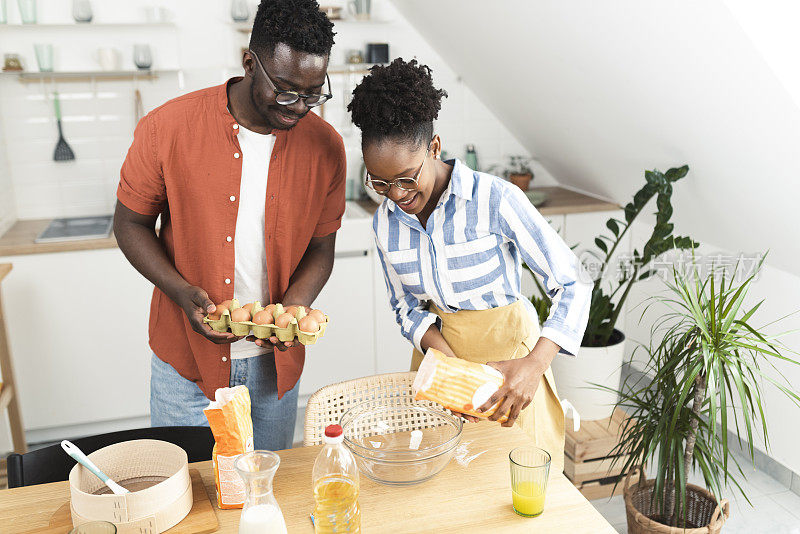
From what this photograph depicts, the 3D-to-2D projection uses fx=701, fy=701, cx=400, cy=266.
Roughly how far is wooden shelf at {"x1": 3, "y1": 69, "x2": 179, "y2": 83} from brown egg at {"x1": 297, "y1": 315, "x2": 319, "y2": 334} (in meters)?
2.49

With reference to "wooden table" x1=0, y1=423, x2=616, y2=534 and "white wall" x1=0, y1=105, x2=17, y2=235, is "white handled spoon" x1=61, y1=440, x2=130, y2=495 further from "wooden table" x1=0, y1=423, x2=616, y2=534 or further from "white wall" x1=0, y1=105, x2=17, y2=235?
"white wall" x1=0, y1=105, x2=17, y2=235

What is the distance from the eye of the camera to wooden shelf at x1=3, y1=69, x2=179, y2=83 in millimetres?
3352

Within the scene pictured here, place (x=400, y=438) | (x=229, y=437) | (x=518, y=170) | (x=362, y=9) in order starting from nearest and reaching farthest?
1. (x=229, y=437)
2. (x=400, y=438)
3. (x=362, y=9)
4. (x=518, y=170)

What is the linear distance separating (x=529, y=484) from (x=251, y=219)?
86cm

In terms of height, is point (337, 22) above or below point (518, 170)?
above

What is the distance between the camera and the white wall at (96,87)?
3338mm

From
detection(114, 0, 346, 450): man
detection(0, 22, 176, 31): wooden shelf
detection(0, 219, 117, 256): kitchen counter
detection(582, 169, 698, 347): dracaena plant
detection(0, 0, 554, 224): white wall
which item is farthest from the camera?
detection(0, 0, 554, 224): white wall

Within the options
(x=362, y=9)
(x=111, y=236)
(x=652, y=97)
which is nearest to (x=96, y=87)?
(x=111, y=236)

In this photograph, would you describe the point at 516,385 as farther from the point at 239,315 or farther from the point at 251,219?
the point at 251,219

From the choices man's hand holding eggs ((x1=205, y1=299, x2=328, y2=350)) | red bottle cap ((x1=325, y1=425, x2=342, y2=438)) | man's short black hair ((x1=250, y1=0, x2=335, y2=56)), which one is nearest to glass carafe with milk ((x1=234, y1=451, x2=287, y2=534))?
red bottle cap ((x1=325, y1=425, x2=342, y2=438))

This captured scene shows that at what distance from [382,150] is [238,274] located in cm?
53

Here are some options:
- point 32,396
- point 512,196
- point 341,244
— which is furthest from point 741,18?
point 32,396

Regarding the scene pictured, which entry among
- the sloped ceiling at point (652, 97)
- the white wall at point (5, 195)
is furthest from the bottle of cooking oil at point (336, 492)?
the white wall at point (5, 195)

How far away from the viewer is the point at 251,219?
1.63 meters
